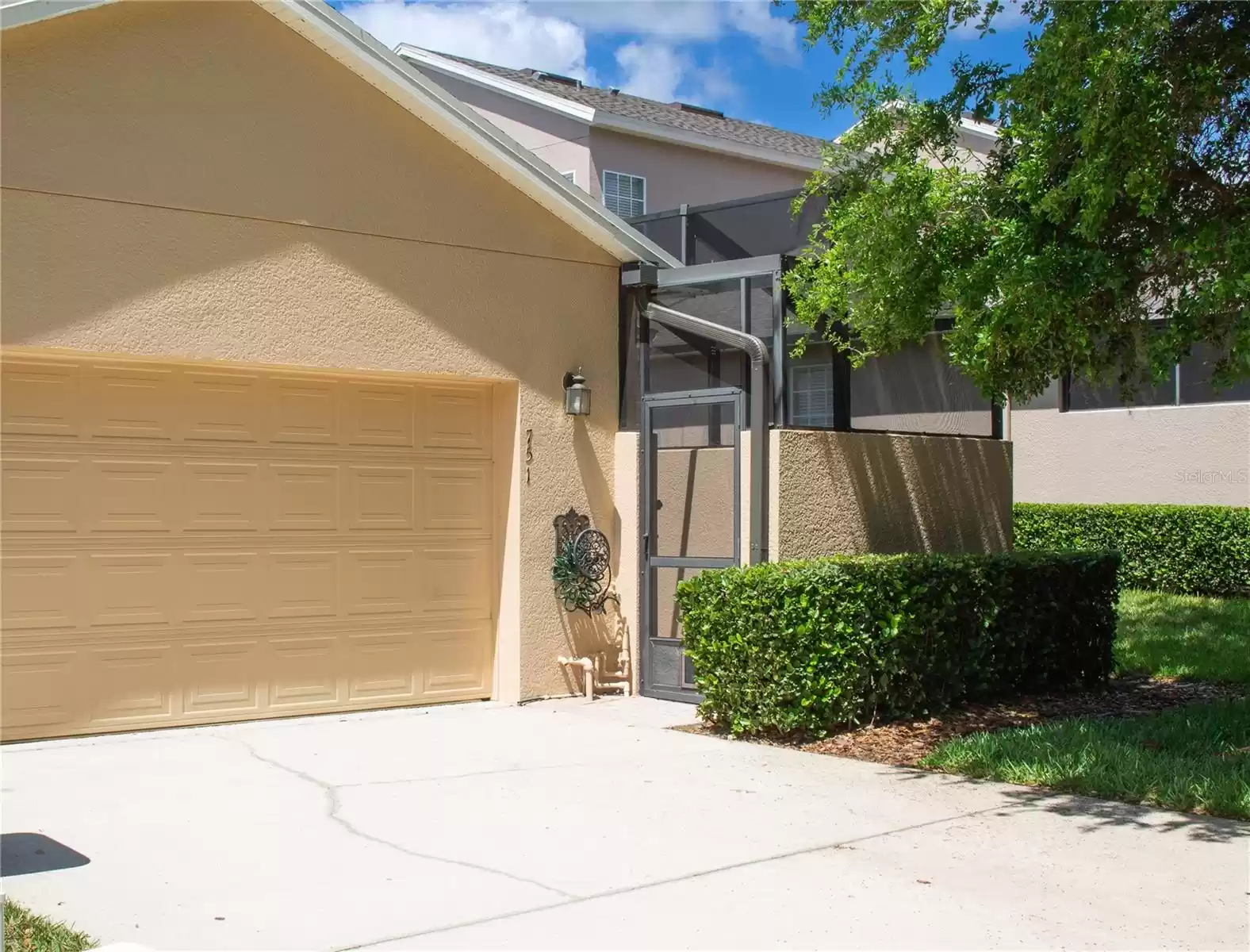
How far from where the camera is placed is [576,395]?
34.7ft

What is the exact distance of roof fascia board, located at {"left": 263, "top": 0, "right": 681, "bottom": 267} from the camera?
927 centimetres

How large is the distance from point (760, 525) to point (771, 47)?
4757 mm

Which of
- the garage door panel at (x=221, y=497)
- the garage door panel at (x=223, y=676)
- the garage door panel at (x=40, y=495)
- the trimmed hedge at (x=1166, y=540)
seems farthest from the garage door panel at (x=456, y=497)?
the trimmed hedge at (x=1166, y=540)

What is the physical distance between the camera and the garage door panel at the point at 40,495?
8.50 m

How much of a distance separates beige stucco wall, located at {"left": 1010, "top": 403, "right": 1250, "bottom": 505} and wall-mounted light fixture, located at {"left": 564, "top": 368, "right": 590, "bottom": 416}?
923 centimetres

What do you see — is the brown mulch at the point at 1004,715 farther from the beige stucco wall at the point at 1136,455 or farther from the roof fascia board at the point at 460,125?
the beige stucco wall at the point at 1136,455

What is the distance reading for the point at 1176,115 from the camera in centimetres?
732

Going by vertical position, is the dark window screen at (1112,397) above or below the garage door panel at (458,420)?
above

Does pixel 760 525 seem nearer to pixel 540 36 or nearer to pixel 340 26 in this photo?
pixel 340 26

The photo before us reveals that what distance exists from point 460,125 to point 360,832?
5.53 m

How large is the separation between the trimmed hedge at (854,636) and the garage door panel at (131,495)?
3.66 m

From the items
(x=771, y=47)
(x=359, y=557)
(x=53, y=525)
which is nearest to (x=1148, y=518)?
(x=771, y=47)

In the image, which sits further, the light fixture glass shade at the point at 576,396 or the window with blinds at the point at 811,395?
the light fixture glass shade at the point at 576,396

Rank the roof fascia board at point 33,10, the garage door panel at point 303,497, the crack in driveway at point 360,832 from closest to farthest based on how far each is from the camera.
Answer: the crack in driveway at point 360,832
the roof fascia board at point 33,10
the garage door panel at point 303,497
